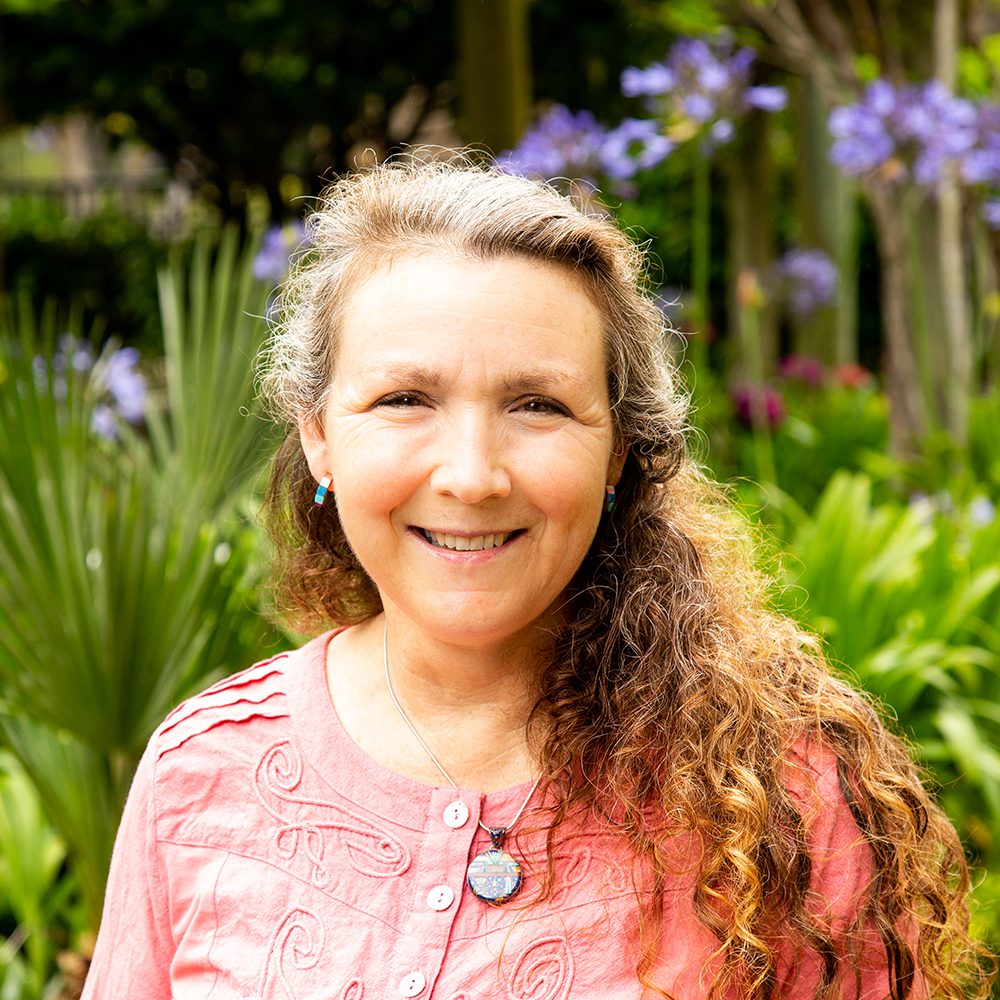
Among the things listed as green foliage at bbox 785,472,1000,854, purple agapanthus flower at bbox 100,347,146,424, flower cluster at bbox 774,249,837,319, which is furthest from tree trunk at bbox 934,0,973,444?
purple agapanthus flower at bbox 100,347,146,424

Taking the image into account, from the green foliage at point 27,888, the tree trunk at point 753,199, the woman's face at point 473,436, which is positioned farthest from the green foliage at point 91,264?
the woman's face at point 473,436

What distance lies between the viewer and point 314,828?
1.71m

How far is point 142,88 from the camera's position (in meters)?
10.2

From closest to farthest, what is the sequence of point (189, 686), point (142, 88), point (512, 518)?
point (512, 518) → point (189, 686) → point (142, 88)

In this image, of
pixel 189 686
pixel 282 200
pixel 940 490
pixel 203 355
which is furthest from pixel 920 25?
pixel 282 200

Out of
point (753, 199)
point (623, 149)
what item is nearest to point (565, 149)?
point (623, 149)

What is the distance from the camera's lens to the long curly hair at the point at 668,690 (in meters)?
1.60

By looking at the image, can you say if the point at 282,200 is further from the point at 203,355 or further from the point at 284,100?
the point at 203,355

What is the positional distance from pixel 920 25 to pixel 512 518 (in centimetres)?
514

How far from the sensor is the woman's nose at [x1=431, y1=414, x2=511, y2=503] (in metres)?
1.55

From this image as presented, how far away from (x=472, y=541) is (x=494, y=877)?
39 cm

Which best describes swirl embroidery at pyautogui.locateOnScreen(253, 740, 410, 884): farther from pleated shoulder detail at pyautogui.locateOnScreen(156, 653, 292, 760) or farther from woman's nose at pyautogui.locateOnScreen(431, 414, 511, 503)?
woman's nose at pyautogui.locateOnScreen(431, 414, 511, 503)

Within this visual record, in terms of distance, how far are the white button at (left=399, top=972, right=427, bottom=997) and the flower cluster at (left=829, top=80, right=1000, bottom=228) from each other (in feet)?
12.5

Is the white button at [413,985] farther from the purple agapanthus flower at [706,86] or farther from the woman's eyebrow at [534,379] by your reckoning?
the purple agapanthus flower at [706,86]
